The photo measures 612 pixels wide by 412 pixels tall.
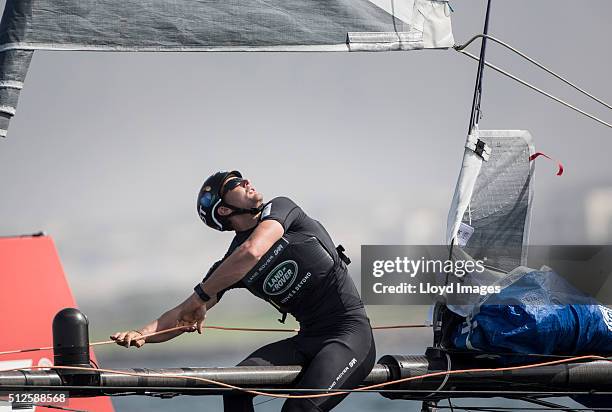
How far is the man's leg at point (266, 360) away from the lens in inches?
123

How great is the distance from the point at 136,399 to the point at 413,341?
4765 mm

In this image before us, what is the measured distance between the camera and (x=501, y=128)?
3.29 metres

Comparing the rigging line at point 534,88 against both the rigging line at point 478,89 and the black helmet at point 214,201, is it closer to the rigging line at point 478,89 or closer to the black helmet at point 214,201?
the rigging line at point 478,89

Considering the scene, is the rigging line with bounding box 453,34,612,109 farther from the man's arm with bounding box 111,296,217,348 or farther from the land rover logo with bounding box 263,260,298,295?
the man's arm with bounding box 111,296,217,348

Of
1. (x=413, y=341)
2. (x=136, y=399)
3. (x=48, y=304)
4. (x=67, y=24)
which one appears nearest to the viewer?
(x=67, y=24)

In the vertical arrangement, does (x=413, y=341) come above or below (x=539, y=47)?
below

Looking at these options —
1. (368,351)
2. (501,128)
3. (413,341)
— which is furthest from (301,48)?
(413,341)

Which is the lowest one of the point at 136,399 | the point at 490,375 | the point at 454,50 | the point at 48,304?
the point at 136,399

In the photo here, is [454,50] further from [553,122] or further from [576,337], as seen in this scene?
[576,337]

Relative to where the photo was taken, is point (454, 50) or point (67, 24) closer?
point (67, 24)

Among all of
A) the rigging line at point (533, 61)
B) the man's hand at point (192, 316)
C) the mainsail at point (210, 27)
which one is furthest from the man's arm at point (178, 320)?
the rigging line at point (533, 61)

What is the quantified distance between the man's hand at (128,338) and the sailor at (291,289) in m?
0.04

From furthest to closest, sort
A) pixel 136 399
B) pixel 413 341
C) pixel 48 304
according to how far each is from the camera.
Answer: pixel 136 399
pixel 48 304
pixel 413 341

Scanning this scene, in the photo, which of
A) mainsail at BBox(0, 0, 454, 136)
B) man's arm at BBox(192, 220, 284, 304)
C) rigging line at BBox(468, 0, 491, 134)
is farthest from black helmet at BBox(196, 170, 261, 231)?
rigging line at BBox(468, 0, 491, 134)
